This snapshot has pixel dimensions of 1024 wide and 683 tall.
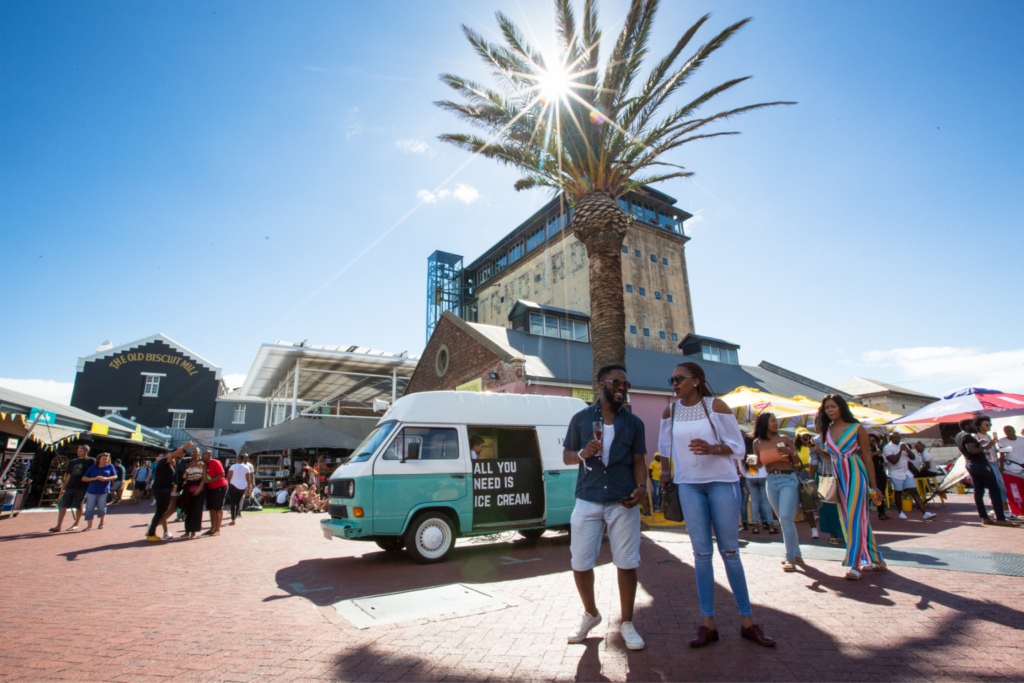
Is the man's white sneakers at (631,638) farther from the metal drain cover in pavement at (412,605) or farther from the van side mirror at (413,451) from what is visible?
the van side mirror at (413,451)

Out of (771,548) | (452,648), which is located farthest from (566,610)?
(771,548)

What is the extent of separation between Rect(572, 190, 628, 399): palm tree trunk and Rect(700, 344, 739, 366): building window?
20.0 meters

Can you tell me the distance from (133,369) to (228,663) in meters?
40.9

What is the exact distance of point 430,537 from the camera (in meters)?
7.04

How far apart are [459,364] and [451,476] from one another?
1367 cm

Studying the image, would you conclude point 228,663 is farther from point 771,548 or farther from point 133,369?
point 133,369

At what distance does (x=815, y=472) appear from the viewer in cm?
675

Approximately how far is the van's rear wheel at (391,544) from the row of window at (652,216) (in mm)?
39909

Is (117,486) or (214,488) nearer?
(214,488)

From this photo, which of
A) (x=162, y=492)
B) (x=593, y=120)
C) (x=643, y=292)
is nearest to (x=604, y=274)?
(x=593, y=120)

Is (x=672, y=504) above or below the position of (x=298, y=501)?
above

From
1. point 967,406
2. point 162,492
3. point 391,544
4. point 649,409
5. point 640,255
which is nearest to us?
point 391,544

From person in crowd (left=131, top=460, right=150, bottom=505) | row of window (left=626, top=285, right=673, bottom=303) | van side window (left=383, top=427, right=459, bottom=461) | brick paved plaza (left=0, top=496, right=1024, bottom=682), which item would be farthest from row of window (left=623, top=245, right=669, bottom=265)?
van side window (left=383, top=427, right=459, bottom=461)

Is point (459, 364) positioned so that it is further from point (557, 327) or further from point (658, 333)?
point (658, 333)
